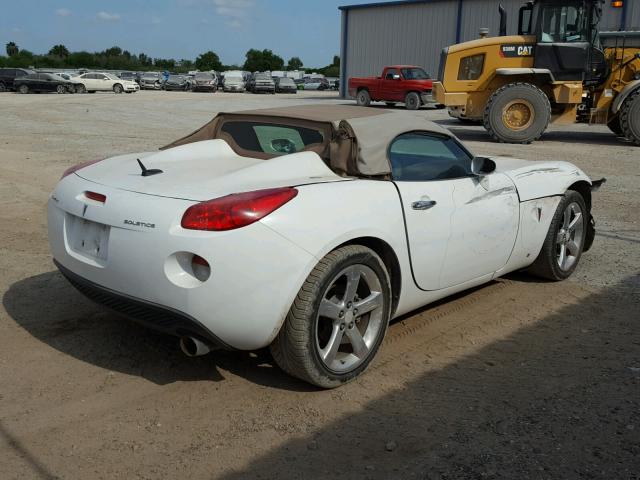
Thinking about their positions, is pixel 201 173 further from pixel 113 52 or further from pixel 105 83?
pixel 113 52

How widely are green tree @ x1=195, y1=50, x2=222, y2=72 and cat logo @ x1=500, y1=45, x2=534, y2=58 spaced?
101576 millimetres

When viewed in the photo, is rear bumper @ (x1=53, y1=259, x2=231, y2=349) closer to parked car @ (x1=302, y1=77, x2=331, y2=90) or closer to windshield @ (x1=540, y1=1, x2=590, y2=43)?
windshield @ (x1=540, y1=1, x2=590, y2=43)

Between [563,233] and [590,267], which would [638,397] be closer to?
[563,233]

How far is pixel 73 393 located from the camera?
3379 mm

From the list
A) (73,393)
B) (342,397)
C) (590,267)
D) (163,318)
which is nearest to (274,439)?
(342,397)

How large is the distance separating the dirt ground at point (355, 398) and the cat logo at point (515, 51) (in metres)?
11.9

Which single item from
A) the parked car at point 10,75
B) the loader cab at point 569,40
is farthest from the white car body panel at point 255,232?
the parked car at point 10,75

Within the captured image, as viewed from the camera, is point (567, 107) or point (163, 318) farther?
point (567, 107)

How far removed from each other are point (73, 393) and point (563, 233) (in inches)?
149

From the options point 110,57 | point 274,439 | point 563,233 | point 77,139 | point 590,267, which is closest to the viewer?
point 274,439

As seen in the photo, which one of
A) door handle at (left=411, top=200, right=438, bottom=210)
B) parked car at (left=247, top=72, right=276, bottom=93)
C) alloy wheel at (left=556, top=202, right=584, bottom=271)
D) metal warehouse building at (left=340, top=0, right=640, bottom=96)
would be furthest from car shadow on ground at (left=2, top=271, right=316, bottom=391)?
parked car at (left=247, top=72, right=276, bottom=93)

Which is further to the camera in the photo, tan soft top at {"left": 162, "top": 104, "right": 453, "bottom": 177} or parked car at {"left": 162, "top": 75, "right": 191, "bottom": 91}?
parked car at {"left": 162, "top": 75, "right": 191, "bottom": 91}

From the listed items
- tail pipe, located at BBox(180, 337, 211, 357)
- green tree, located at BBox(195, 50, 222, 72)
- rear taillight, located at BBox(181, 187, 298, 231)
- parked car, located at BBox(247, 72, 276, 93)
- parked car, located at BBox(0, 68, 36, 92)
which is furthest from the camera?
green tree, located at BBox(195, 50, 222, 72)

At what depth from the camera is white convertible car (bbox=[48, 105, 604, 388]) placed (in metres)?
3.07
